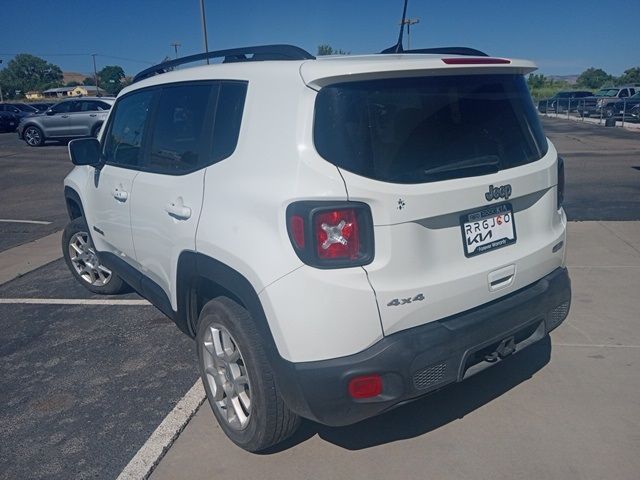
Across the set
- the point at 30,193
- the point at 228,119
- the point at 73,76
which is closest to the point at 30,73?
the point at 73,76

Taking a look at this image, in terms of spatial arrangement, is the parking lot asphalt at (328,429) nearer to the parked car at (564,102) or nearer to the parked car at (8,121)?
the parked car at (8,121)

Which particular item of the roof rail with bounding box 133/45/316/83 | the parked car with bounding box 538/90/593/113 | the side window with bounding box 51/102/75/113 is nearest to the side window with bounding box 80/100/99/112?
the side window with bounding box 51/102/75/113

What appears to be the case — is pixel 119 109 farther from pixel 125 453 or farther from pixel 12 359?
pixel 125 453

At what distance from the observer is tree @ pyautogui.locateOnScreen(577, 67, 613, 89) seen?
235 ft

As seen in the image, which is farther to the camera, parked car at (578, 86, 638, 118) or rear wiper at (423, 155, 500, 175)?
parked car at (578, 86, 638, 118)

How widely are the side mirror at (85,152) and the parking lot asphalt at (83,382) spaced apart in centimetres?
130

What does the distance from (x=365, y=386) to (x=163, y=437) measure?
131cm

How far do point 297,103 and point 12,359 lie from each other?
3.01 metres

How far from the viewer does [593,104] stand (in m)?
31.5

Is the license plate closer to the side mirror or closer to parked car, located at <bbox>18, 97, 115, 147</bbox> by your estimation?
the side mirror

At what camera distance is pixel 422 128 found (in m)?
2.53

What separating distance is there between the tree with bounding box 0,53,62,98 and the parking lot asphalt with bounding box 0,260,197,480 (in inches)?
4765

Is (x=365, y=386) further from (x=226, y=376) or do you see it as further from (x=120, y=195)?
(x=120, y=195)

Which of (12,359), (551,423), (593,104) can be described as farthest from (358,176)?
(593,104)
